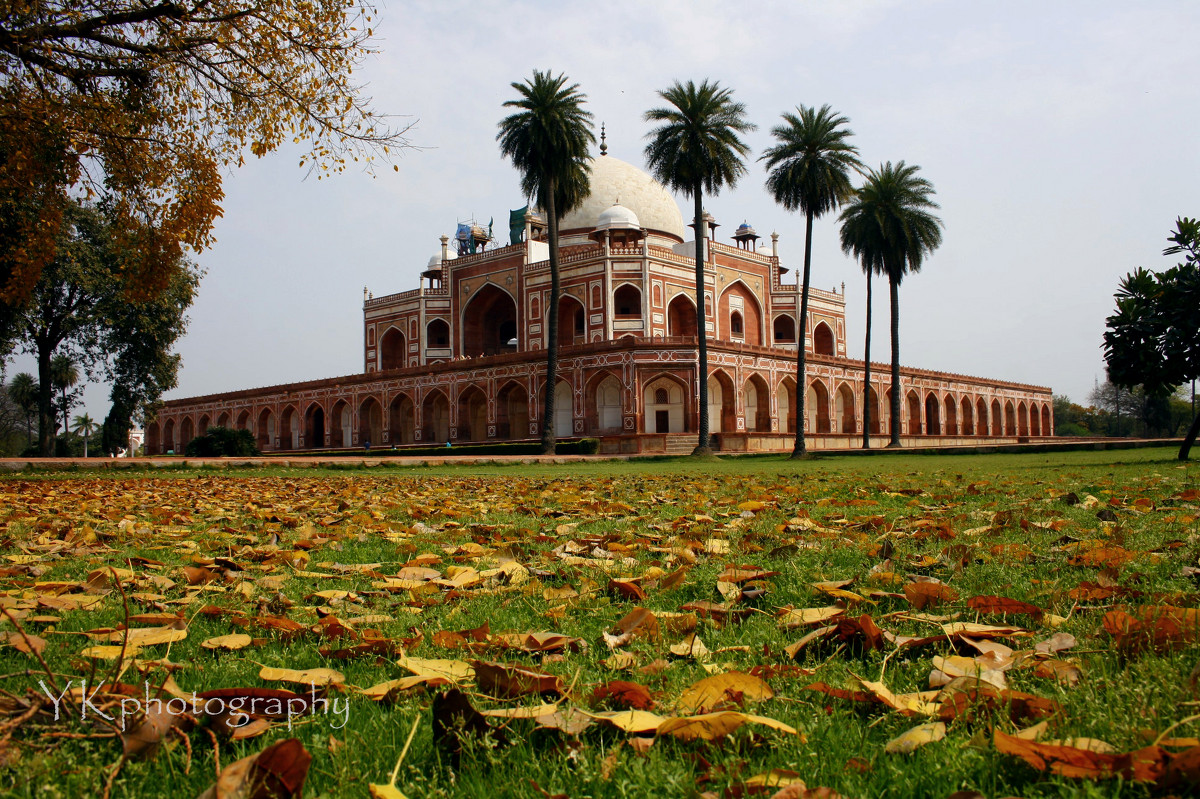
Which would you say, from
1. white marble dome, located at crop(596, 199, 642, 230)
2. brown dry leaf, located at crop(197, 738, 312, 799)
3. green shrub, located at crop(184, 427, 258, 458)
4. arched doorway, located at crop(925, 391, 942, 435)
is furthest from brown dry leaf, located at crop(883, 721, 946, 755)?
arched doorway, located at crop(925, 391, 942, 435)

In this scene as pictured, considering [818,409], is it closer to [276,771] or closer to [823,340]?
[823,340]

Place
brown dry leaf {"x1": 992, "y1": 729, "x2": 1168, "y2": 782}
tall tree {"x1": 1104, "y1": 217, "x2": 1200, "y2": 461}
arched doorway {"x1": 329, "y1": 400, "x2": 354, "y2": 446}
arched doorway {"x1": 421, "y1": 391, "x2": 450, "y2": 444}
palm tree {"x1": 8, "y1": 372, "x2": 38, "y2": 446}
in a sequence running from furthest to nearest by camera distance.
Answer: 1. palm tree {"x1": 8, "y1": 372, "x2": 38, "y2": 446}
2. arched doorway {"x1": 329, "y1": 400, "x2": 354, "y2": 446}
3. arched doorway {"x1": 421, "y1": 391, "x2": 450, "y2": 444}
4. tall tree {"x1": 1104, "y1": 217, "x2": 1200, "y2": 461}
5. brown dry leaf {"x1": 992, "y1": 729, "x2": 1168, "y2": 782}

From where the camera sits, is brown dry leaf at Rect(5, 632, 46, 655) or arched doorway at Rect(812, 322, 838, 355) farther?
arched doorway at Rect(812, 322, 838, 355)

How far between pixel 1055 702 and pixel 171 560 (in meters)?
2.79

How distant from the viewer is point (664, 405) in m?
30.7

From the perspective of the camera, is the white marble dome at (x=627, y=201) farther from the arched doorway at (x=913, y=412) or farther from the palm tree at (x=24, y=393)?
the palm tree at (x=24, y=393)

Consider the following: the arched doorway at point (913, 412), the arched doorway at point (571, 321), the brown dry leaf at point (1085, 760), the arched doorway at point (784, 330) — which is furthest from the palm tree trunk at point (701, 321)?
the brown dry leaf at point (1085, 760)

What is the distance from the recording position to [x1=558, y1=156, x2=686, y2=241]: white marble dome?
40.3 m

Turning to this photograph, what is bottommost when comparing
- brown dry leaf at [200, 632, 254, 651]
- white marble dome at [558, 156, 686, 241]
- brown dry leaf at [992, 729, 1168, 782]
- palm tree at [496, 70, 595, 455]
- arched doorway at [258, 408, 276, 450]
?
brown dry leaf at [200, 632, 254, 651]

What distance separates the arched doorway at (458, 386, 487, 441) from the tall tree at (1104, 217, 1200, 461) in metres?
26.5

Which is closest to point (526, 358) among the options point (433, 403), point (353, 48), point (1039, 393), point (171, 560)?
point (433, 403)

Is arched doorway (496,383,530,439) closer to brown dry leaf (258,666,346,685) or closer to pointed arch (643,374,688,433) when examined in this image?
pointed arch (643,374,688,433)

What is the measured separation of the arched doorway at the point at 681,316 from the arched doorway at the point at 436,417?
10510 mm

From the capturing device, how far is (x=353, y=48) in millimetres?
7297
